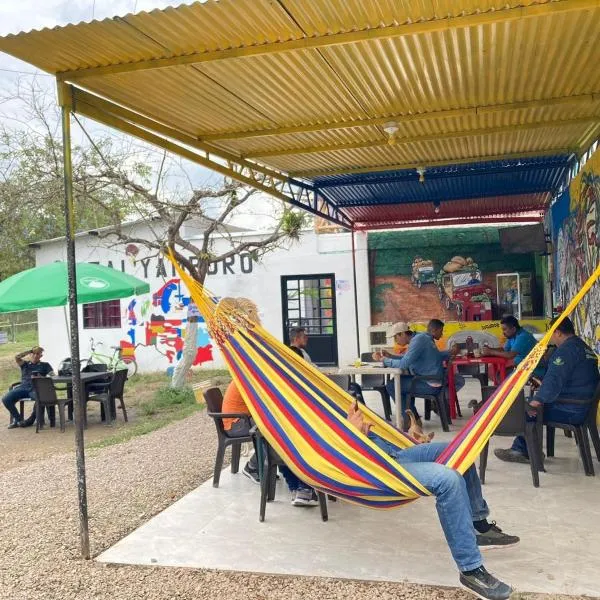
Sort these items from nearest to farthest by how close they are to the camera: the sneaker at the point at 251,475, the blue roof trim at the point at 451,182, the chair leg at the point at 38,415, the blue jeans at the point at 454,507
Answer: the blue jeans at the point at 454,507 → the sneaker at the point at 251,475 → the blue roof trim at the point at 451,182 → the chair leg at the point at 38,415

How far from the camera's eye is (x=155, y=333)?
13203mm

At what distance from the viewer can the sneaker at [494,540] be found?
3260 millimetres

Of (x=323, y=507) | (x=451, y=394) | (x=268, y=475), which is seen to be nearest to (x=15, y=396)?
(x=451, y=394)

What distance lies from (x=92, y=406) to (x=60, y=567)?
6770 mm

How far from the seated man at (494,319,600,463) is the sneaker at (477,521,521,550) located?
132 centimetres

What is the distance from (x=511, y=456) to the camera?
4902 millimetres

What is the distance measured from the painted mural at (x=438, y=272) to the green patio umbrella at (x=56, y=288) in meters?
4.87

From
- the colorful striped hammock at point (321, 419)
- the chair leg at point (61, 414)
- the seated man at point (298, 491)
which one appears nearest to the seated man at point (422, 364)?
the seated man at point (298, 491)

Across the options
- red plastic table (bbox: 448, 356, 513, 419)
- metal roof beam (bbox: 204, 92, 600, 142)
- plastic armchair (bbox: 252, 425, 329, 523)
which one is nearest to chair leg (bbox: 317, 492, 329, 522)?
plastic armchair (bbox: 252, 425, 329, 523)

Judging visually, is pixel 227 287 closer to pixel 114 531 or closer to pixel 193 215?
pixel 193 215

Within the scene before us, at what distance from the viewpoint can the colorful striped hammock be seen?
318 cm

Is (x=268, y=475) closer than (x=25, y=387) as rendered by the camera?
Yes

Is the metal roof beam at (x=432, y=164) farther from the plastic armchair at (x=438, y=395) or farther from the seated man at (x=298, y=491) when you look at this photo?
the seated man at (x=298, y=491)

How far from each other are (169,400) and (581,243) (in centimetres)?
583
